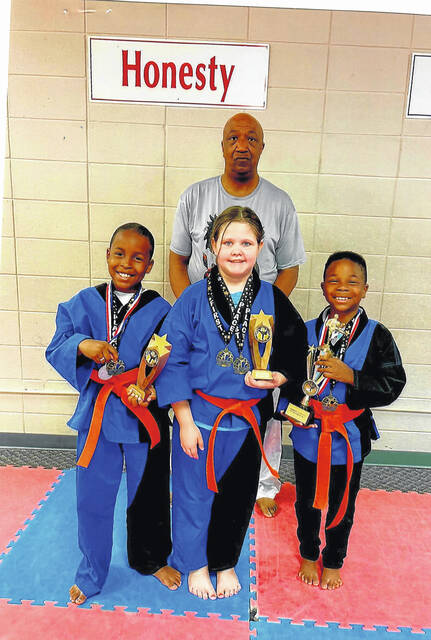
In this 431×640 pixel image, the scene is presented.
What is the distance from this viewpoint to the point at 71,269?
3.18 m

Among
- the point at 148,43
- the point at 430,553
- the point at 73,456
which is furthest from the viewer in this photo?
the point at 73,456

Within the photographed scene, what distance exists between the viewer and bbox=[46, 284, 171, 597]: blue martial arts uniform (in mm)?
1928

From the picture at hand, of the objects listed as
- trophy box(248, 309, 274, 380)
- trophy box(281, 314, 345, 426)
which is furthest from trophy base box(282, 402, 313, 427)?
trophy box(248, 309, 274, 380)

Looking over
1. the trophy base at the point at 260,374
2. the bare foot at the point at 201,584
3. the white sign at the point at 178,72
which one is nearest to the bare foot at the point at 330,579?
the bare foot at the point at 201,584

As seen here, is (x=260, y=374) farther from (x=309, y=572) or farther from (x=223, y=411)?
(x=309, y=572)

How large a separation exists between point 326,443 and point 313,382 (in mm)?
305

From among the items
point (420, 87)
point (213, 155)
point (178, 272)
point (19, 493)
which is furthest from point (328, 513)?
point (420, 87)

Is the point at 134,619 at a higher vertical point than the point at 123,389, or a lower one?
lower

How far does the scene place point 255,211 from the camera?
97.0 inches

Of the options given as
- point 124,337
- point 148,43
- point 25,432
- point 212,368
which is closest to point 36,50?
point 148,43

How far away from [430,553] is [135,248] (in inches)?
82.5

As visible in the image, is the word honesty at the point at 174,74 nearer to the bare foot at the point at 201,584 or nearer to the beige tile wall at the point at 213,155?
the beige tile wall at the point at 213,155

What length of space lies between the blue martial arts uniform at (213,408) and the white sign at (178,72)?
147 centimetres

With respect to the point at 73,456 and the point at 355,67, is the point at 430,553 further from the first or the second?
the point at 355,67
